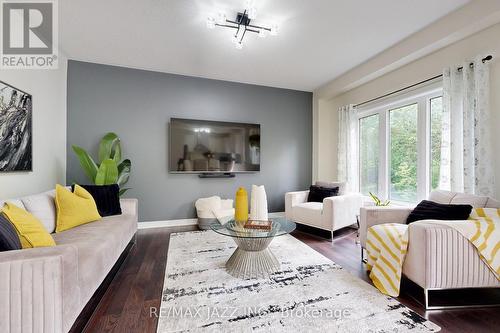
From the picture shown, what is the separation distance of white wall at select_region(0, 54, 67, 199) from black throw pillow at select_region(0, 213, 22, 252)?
1.15m

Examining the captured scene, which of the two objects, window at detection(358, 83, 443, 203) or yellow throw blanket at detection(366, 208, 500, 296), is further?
window at detection(358, 83, 443, 203)

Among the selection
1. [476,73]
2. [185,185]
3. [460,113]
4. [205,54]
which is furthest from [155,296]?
[476,73]

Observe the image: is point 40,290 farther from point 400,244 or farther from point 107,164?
point 400,244

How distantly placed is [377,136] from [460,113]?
1.29 metres

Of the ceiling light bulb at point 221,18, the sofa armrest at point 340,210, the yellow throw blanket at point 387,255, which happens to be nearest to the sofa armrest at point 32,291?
the yellow throw blanket at point 387,255

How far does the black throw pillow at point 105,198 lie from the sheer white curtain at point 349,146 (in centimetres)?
343

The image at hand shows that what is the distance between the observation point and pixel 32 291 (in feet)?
3.31

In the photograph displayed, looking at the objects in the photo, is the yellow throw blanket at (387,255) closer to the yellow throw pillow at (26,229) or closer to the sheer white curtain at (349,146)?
the sheer white curtain at (349,146)

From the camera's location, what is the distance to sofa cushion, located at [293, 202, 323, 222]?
10.5 feet

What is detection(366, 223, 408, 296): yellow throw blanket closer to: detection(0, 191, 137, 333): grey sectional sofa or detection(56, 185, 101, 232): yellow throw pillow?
detection(0, 191, 137, 333): grey sectional sofa

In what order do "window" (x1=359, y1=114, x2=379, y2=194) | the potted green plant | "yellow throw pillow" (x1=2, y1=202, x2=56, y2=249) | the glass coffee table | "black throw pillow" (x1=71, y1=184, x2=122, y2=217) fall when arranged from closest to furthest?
"yellow throw pillow" (x1=2, y1=202, x2=56, y2=249) → the glass coffee table → "black throw pillow" (x1=71, y1=184, x2=122, y2=217) → the potted green plant → "window" (x1=359, y1=114, x2=379, y2=194)

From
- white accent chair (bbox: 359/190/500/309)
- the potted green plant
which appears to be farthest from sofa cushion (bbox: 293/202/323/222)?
the potted green plant

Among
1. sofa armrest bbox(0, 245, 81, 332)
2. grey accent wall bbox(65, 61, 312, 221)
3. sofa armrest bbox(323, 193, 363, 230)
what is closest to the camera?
sofa armrest bbox(0, 245, 81, 332)

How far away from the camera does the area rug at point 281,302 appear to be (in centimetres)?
140
